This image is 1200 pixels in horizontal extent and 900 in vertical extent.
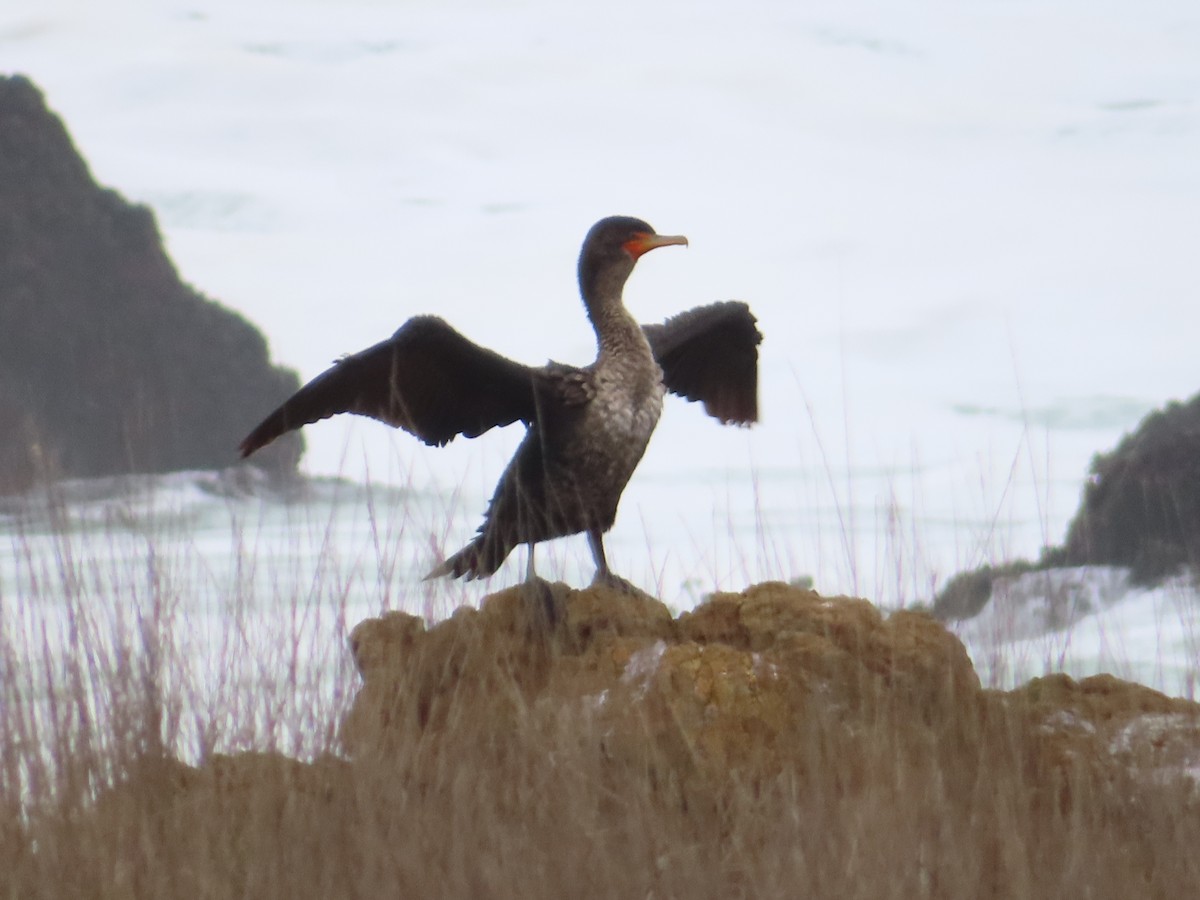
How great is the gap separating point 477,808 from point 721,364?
2.94 meters

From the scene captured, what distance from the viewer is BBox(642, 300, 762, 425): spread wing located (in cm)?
603

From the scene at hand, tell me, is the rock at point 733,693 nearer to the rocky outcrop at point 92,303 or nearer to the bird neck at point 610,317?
the bird neck at point 610,317

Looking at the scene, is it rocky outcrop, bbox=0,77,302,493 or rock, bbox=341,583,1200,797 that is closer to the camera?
rock, bbox=341,583,1200,797

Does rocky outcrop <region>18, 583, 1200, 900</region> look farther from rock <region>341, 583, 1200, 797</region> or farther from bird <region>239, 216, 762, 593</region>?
bird <region>239, 216, 762, 593</region>

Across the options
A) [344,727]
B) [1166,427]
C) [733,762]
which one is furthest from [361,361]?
[1166,427]

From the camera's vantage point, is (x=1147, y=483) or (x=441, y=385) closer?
(x=441, y=385)

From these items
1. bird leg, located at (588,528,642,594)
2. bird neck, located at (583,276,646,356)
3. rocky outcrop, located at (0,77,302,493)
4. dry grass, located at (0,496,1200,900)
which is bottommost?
dry grass, located at (0,496,1200,900)

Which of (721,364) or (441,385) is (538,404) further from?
(721,364)

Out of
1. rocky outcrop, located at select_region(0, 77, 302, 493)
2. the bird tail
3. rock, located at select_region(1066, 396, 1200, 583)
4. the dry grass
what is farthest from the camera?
rocky outcrop, located at select_region(0, 77, 302, 493)

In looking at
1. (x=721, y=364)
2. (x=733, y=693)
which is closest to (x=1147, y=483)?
(x=721, y=364)

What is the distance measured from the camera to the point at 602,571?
4.98 metres

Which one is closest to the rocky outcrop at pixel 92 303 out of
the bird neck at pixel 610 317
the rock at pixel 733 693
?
the bird neck at pixel 610 317

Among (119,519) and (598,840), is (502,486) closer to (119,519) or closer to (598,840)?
(119,519)

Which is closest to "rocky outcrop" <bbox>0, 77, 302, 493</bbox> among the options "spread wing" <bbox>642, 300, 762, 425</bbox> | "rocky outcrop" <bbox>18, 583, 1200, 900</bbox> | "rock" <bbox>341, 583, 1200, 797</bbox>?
"spread wing" <bbox>642, 300, 762, 425</bbox>
